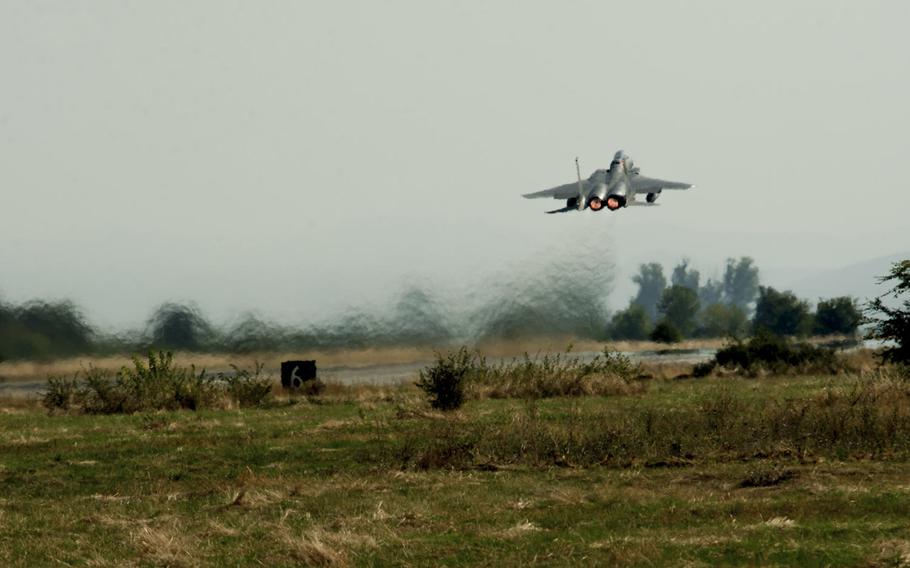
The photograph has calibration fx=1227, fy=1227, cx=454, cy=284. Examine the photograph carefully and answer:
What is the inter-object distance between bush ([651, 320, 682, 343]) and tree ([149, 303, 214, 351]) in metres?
62.4

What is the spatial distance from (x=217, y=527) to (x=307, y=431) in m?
13.3

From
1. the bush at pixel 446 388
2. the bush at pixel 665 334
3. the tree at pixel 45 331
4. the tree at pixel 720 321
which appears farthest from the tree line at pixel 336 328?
the tree at pixel 720 321

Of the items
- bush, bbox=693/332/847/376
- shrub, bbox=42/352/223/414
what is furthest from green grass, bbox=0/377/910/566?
bush, bbox=693/332/847/376

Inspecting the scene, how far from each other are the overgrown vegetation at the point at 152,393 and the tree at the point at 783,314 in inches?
3445

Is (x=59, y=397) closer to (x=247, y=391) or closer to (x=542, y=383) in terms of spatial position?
(x=247, y=391)

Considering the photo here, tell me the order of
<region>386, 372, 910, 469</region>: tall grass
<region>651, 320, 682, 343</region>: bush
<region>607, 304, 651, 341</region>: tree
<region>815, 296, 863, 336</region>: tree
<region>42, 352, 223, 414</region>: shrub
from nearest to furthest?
1. <region>386, 372, 910, 469</region>: tall grass
2. <region>42, 352, 223, 414</region>: shrub
3. <region>651, 320, 682, 343</region>: bush
4. <region>607, 304, 651, 341</region>: tree
5. <region>815, 296, 863, 336</region>: tree

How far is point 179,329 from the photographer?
48562 mm

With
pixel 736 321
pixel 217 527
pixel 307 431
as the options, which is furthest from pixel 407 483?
pixel 736 321

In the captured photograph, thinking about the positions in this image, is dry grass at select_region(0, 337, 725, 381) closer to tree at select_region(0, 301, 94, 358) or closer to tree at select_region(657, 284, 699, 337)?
tree at select_region(0, 301, 94, 358)

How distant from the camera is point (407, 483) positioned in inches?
856

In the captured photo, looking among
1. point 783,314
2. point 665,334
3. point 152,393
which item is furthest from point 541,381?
point 783,314

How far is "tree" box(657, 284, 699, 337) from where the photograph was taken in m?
137

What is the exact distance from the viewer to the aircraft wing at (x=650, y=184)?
1929 inches

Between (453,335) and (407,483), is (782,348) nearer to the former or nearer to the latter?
(453,335)
